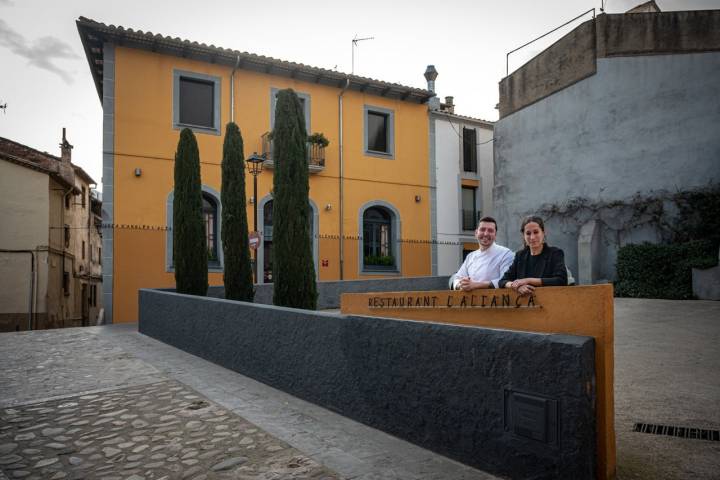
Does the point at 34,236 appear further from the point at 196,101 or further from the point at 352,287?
the point at 352,287

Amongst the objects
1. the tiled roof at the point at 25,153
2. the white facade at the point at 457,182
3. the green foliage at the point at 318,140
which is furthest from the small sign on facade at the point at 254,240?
the tiled roof at the point at 25,153

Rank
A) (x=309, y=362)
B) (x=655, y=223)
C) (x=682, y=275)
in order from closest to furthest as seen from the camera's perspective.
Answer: (x=309, y=362) < (x=682, y=275) < (x=655, y=223)

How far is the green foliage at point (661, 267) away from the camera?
1270 centimetres

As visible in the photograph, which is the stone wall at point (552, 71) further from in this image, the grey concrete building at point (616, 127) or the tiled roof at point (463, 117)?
the tiled roof at point (463, 117)

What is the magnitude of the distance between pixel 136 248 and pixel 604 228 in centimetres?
1441

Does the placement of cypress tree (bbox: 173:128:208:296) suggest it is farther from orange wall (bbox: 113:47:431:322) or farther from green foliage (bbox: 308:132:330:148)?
green foliage (bbox: 308:132:330:148)

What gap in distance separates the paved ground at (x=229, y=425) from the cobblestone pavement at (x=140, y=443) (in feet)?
0.03

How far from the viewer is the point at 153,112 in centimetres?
1489

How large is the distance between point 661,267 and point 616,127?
459cm

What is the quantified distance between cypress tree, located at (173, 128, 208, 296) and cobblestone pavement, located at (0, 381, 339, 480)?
19.9ft

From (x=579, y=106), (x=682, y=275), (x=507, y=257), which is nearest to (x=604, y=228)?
(x=682, y=275)

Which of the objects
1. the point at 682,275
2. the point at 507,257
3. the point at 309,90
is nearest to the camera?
the point at 507,257

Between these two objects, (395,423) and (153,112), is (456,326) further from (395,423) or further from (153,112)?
(153,112)

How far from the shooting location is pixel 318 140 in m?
16.9
